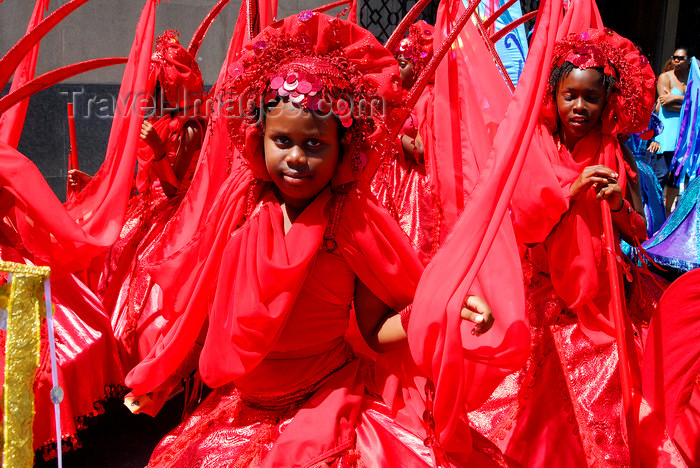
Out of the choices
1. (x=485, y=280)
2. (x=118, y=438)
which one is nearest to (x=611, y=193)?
(x=485, y=280)

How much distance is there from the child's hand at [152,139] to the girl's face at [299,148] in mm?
1972

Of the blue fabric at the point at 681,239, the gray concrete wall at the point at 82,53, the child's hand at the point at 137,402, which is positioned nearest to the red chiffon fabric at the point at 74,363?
the child's hand at the point at 137,402

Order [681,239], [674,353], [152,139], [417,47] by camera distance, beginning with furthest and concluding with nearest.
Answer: [681,239], [417,47], [152,139], [674,353]

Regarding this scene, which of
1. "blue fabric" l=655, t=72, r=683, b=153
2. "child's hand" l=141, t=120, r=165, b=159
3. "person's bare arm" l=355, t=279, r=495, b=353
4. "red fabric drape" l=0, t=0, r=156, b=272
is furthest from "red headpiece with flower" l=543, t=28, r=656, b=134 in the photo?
"blue fabric" l=655, t=72, r=683, b=153

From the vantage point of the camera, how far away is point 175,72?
3.93m

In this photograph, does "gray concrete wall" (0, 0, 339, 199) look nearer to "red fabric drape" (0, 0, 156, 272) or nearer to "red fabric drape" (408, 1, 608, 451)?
"red fabric drape" (0, 0, 156, 272)

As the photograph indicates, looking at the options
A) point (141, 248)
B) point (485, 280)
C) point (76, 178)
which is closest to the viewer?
point (485, 280)

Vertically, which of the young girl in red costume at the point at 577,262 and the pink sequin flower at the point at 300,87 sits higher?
the pink sequin flower at the point at 300,87

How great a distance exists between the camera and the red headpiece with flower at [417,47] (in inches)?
161

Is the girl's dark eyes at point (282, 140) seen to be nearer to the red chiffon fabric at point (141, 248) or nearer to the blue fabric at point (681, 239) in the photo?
the red chiffon fabric at point (141, 248)

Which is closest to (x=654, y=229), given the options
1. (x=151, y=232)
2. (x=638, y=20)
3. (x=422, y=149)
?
(x=422, y=149)

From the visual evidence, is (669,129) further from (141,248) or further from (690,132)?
(141,248)

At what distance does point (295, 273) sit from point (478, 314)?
1.45 feet

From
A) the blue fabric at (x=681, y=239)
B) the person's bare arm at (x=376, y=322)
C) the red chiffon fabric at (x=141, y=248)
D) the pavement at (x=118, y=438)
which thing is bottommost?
the pavement at (x=118, y=438)
